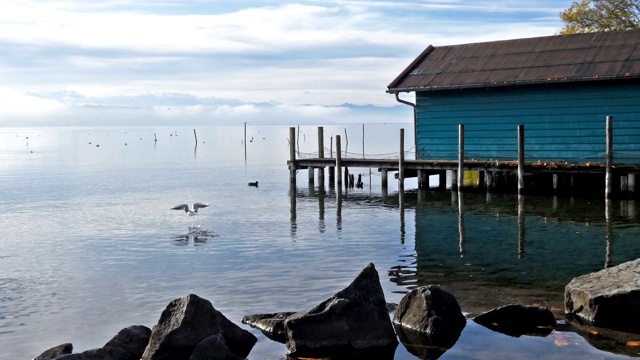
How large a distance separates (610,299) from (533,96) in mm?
20588

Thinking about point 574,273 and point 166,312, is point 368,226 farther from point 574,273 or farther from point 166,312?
point 166,312

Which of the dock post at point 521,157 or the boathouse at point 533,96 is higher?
the boathouse at point 533,96

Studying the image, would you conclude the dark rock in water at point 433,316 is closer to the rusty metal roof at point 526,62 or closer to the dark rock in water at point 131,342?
the dark rock in water at point 131,342

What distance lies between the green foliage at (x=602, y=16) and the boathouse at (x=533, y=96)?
35.6 ft

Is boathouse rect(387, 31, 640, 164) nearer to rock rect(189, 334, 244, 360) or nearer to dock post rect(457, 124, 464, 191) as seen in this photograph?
dock post rect(457, 124, 464, 191)

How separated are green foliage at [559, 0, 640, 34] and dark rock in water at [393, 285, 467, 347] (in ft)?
116

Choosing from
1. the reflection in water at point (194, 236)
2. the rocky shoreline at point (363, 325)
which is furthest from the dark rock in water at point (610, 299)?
the reflection in water at point (194, 236)

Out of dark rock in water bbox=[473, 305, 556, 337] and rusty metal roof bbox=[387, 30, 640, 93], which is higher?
rusty metal roof bbox=[387, 30, 640, 93]

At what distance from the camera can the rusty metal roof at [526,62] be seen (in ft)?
99.5

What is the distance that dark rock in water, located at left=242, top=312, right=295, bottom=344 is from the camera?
12.4 meters

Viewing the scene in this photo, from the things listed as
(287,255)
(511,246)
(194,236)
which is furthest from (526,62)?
(287,255)

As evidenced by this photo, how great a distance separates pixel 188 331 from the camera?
11.4 metres

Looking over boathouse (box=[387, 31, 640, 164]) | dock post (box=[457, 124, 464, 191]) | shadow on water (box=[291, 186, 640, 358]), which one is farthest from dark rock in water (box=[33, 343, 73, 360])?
boathouse (box=[387, 31, 640, 164])

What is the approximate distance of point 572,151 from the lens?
31016 millimetres
